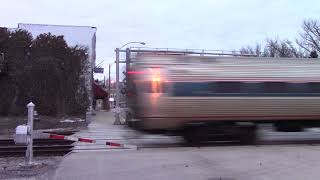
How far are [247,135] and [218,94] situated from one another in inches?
68.8

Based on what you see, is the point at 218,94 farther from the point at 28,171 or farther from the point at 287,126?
the point at 28,171

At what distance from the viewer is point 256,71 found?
64.0ft

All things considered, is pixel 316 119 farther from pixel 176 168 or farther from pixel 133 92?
pixel 176 168

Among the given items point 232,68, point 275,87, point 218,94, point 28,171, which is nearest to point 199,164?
point 28,171

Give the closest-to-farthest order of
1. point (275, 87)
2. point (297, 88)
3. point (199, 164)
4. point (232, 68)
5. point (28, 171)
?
point (199, 164), point (28, 171), point (232, 68), point (275, 87), point (297, 88)

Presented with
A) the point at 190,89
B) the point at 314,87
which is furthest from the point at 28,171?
the point at 314,87

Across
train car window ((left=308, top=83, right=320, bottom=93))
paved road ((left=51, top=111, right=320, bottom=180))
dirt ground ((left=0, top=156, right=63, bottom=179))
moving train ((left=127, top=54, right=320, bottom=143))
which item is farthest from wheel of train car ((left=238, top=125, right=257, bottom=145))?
dirt ground ((left=0, top=156, right=63, bottom=179))

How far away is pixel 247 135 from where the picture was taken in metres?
19.4

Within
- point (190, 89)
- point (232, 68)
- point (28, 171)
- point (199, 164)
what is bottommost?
point (28, 171)

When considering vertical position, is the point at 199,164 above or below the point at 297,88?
below

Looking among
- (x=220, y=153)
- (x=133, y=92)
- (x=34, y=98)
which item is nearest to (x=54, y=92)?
(x=34, y=98)

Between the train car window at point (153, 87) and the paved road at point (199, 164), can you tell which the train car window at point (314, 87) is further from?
the train car window at point (153, 87)

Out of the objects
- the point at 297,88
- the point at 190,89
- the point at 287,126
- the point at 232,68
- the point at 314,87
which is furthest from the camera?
the point at 287,126

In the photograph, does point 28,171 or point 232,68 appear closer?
point 28,171
